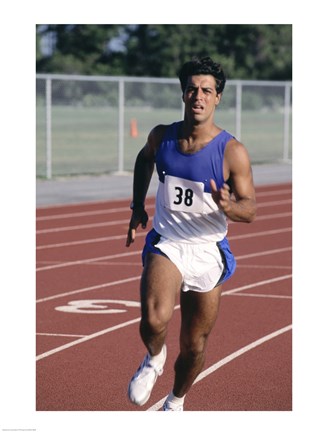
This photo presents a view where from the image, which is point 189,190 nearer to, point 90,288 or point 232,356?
point 232,356

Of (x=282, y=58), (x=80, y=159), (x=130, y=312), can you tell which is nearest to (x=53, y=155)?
(x=80, y=159)

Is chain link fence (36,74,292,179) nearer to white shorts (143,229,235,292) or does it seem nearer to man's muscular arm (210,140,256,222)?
white shorts (143,229,235,292)

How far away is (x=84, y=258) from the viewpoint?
43.5ft

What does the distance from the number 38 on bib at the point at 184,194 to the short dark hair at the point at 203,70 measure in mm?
503

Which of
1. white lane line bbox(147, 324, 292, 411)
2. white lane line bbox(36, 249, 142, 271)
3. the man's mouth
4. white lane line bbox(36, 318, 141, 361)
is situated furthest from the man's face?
white lane line bbox(36, 249, 142, 271)

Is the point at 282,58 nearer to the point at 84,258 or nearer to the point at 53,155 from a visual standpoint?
the point at 53,155

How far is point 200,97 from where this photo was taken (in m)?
6.00

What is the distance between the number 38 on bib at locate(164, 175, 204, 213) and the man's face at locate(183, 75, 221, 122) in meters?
0.34

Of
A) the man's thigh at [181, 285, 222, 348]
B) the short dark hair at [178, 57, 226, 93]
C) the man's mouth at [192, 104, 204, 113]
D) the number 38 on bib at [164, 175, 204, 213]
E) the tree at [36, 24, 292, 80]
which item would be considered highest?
the tree at [36, 24, 292, 80]

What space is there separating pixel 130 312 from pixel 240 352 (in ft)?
5.58

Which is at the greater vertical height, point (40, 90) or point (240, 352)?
point (40, 90)

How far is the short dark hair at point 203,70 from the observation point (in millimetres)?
6059

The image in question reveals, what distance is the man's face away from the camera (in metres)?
6.00

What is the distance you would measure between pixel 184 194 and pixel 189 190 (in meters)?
0.04
